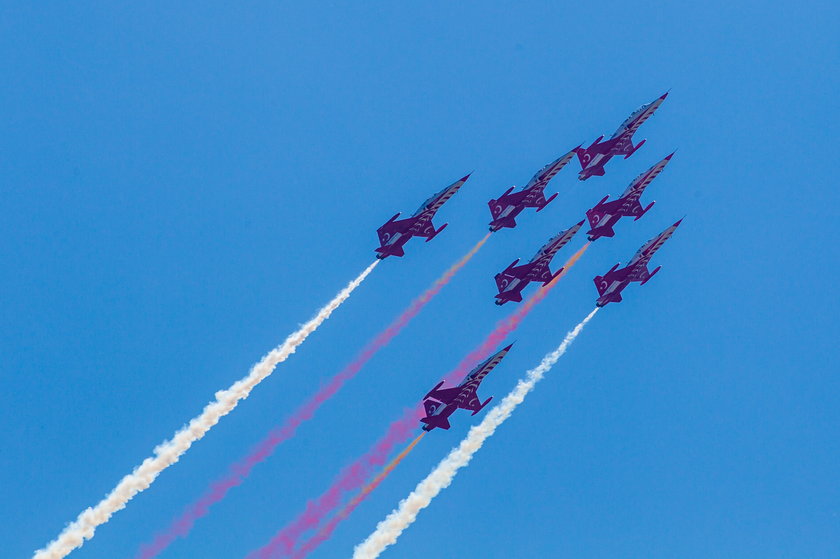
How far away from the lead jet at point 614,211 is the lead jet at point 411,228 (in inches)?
522

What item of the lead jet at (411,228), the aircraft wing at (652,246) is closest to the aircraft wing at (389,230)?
the lead jet at (411,228)

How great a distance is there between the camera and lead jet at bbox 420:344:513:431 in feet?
406

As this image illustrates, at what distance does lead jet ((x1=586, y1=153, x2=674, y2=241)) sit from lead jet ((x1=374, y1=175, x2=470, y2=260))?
13269mm

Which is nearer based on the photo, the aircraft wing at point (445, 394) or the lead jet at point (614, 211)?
the aircraft wing at point (445, 394)

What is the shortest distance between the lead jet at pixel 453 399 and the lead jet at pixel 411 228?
37.9 feet

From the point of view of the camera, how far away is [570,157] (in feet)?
447

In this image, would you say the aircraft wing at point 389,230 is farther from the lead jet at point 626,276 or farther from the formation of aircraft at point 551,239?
the lead jet at point 626,276

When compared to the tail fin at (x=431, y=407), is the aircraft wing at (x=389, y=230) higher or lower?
higher

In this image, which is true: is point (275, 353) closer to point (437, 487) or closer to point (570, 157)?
point (437, 487)

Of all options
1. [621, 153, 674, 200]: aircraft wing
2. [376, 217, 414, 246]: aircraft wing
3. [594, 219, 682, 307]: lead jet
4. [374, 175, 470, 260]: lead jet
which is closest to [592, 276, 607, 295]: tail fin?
[594, 219, 682, 307]: lead jet

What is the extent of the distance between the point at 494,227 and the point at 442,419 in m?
18.0

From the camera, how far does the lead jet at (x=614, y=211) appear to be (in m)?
136

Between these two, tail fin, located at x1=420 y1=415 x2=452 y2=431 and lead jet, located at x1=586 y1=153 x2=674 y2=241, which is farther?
lead jet, located at x1=586 y1=153 x2=674 y2=241

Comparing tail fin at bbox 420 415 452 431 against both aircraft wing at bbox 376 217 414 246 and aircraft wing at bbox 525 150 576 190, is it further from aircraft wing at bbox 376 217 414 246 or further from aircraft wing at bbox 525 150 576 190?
aircraft wing at bbox 525 150 576 190
